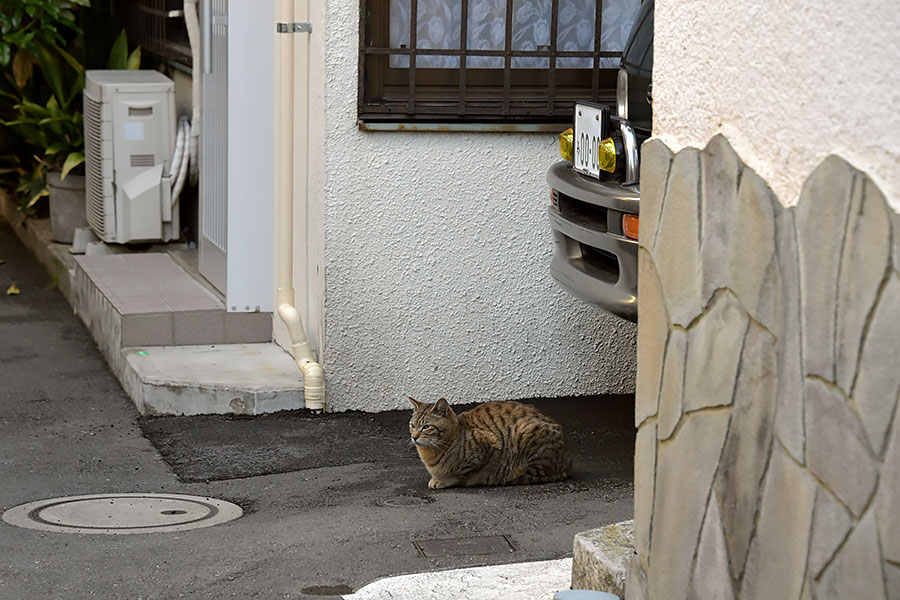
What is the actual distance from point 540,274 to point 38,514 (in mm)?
2884

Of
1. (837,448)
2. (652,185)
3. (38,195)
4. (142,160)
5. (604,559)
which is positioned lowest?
(604,559)

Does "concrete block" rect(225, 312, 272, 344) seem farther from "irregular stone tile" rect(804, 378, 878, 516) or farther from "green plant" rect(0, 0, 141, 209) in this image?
"irregular stone tile" rect(804, 378, 878, 516)

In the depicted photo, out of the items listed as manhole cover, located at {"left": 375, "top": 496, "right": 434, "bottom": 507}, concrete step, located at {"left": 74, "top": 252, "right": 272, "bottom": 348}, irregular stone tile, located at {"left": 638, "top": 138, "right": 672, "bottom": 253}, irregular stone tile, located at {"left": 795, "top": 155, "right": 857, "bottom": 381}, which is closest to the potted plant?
concrete step, located at {"left": 74, "top": 252, "right": 272, "bottom": 348}

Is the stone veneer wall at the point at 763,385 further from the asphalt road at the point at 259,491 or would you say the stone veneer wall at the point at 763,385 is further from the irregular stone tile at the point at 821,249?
the asphalt road at the point at 259,491

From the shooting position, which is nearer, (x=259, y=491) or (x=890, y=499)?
(x=890, y=499)

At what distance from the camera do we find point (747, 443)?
8.99 feet

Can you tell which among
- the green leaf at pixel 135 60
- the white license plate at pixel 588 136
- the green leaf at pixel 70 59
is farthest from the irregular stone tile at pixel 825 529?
the green leaf at pixel 70 59

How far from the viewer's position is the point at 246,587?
4.42 meters

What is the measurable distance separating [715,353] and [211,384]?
4269 mm

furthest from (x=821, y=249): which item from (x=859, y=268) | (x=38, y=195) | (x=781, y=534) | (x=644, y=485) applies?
(x=38, y=195)

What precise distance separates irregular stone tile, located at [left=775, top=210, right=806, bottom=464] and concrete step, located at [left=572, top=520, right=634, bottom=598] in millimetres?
1039

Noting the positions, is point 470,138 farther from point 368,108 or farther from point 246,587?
point 246,587

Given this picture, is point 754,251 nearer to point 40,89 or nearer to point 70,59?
point 70,59

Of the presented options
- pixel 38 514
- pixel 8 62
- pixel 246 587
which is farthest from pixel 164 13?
pixel 246 587
